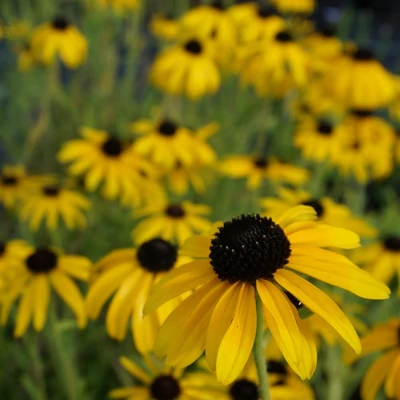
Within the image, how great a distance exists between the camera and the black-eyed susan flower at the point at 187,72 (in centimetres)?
172

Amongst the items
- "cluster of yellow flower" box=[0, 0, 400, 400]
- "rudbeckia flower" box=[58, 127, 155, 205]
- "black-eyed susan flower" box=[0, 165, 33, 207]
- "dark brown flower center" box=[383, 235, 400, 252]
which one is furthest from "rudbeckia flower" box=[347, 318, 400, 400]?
"black-eyed susan flower" box=[0, 165, 33, 207]

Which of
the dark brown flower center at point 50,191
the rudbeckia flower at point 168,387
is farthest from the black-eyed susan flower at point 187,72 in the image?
the rudbeckia flower at point 168,387

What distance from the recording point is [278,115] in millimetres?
2711

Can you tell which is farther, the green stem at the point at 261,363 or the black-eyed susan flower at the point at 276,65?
the black-eyed susan flower at the point at 276,65

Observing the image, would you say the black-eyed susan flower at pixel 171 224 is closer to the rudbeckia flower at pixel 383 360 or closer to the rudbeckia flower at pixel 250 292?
the rudbeckia flower at pixel 383 360

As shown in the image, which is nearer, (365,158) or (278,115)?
(365,158)

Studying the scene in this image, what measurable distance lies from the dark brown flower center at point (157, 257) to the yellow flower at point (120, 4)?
1.52m

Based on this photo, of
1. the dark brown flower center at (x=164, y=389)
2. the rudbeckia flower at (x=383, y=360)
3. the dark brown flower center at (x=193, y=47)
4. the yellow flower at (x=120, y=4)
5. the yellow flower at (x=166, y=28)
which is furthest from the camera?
the yellow flower at (x=166, y=28)

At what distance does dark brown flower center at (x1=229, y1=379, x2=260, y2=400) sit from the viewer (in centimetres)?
86

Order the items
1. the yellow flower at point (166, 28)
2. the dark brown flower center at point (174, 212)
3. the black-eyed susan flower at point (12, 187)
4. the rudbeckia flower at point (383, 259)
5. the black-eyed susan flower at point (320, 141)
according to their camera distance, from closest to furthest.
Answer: the rudbeckia flower at point (383, 259), the dark brown flower center at point (174, 212), the black-eyed susan flower at point (12, 187), the black-eyed susan flower at point (320, 141), the yellow flower at point (166, 28)

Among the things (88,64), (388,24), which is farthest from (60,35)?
(388,24)

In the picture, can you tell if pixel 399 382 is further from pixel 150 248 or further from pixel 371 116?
pixel 371 116

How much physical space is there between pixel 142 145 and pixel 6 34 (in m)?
1.10

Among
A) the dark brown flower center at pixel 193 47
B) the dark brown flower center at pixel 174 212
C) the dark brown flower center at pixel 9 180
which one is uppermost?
the dark brown flower center at pixel 193 47
